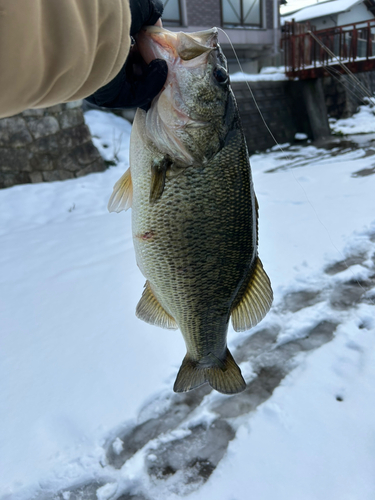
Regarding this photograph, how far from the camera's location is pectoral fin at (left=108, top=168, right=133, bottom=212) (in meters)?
1.32

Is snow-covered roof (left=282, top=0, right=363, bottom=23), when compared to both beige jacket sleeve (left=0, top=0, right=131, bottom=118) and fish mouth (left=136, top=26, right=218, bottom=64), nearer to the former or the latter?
fish mouth (left=136, top=26, right=218, bottom=64)

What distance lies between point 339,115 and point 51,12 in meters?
13.0

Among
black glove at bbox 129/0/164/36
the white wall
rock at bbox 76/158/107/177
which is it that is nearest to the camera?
black glove at bbox 129/0/164/36

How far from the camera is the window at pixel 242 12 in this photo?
11.7 metres

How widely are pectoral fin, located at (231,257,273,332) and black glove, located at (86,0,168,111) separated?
694mm

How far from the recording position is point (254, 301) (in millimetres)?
1422

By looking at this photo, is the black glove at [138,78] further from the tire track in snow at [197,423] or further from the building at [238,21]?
the building at [238,21]

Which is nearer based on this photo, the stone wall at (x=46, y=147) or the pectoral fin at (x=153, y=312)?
the pectoral fin at (x=153, y=312)

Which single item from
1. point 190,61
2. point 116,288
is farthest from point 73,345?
point 190,61

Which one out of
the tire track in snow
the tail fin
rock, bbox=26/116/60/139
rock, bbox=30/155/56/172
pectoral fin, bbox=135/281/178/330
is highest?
rock, bbox=26/116/60/139

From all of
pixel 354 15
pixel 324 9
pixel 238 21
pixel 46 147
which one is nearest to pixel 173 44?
pixel 46 147

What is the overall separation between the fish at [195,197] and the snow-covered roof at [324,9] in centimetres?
2032

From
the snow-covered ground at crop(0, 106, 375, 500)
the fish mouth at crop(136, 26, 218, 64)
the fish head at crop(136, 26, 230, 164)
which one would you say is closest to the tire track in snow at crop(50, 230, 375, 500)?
the snow-covered ground at crop(0, 106, 375, 500)

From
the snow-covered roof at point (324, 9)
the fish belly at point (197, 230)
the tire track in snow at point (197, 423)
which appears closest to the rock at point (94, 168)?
the tire track in snow at point (197, 423)
